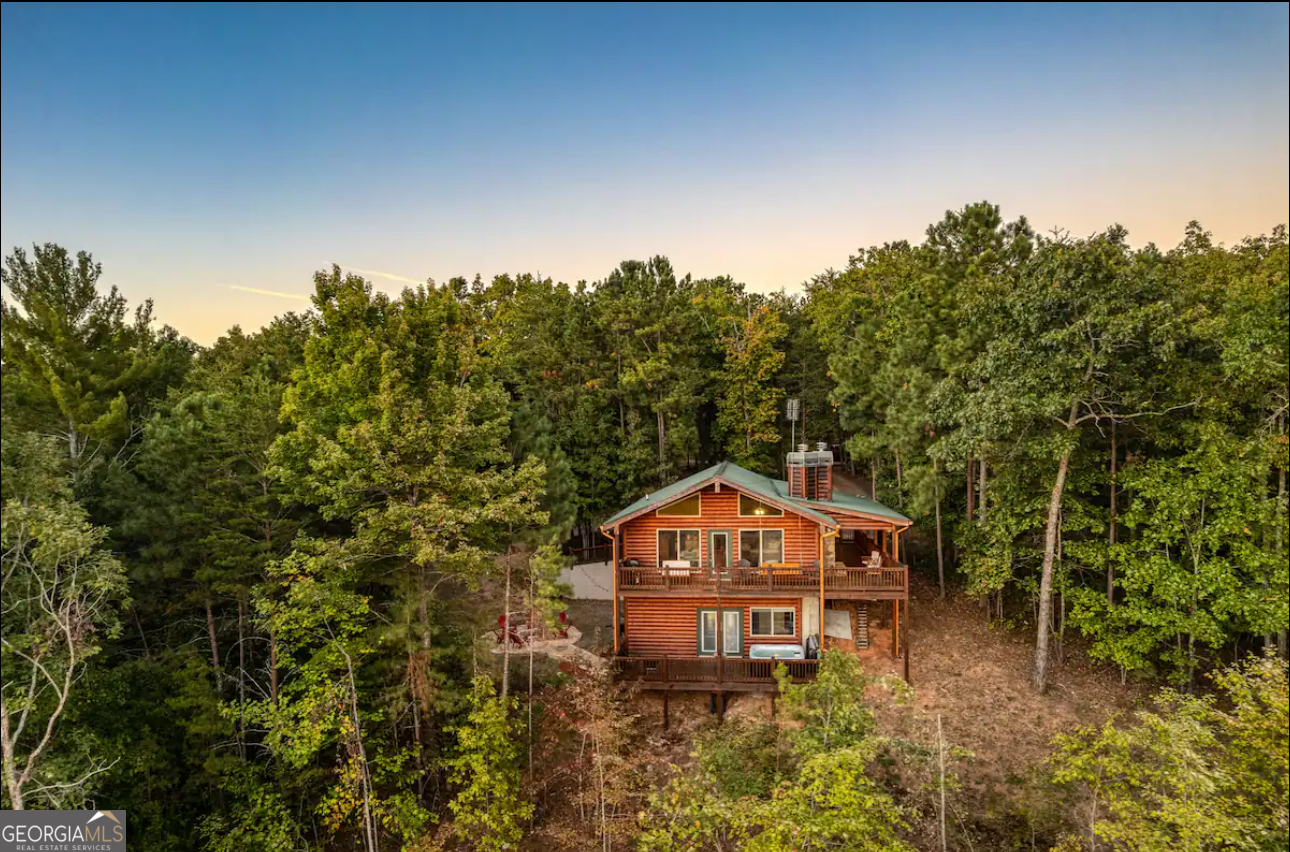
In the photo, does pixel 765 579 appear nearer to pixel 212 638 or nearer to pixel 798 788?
pixel 798 788

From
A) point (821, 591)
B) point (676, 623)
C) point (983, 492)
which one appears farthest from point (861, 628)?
point (983, 492)

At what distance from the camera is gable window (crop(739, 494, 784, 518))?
15.6 meters

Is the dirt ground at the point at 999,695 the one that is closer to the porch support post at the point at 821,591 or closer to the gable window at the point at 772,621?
the porch support post at the point at 821,591

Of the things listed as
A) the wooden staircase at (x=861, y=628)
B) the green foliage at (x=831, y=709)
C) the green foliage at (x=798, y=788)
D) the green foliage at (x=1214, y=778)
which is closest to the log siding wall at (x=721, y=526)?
the wooden staircase at (x=861, y=628)

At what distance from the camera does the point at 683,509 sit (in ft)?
52.0

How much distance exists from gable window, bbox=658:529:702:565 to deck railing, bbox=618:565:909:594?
0.94m

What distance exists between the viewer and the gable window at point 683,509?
15.8 m

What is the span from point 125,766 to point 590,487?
56.0 feet

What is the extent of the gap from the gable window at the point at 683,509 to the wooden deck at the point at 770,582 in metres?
1.61

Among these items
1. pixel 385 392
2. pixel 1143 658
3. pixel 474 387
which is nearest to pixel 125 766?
pixel 385 392

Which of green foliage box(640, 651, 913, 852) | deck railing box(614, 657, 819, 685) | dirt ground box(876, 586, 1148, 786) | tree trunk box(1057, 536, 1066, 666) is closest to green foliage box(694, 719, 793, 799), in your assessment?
green foliage box(640, 651, 913, 852)

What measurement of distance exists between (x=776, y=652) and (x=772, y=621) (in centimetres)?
94

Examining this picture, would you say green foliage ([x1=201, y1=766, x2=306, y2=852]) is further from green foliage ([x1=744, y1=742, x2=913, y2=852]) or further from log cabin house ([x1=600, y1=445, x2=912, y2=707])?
green foliage ([x1=744, y1=742, x2=913, y2=852])

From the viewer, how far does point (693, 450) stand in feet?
84.6
